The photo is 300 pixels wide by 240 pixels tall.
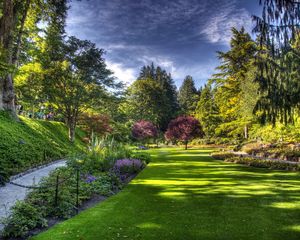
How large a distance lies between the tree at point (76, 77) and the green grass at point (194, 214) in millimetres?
13078

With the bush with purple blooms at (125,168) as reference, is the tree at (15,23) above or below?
above

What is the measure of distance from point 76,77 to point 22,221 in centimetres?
1715

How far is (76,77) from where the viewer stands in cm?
2017

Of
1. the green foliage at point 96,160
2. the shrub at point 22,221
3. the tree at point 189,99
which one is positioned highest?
the tree at point 189,99

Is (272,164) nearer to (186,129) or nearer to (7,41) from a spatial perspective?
(186,129)

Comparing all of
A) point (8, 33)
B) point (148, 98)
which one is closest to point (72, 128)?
point (8, 33)

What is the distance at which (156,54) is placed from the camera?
17.6 meters

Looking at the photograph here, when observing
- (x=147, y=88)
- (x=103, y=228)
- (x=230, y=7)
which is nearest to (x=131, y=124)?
(x=147, y=88)

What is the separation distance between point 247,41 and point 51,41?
71.0 ft

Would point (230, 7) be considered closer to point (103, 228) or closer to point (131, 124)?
point (103, 228)

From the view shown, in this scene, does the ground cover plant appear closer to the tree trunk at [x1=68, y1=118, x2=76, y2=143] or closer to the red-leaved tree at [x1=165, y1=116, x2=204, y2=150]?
Result: the tree trunk at [x1=68, y1=118, x2=76, y2=143]

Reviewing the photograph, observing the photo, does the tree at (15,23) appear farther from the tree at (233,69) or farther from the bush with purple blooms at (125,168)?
the tree at (233,69)

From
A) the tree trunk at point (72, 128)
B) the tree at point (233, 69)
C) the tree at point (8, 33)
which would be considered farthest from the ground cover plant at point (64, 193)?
the tree at point (233, 69)

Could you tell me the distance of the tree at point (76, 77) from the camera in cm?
1920
